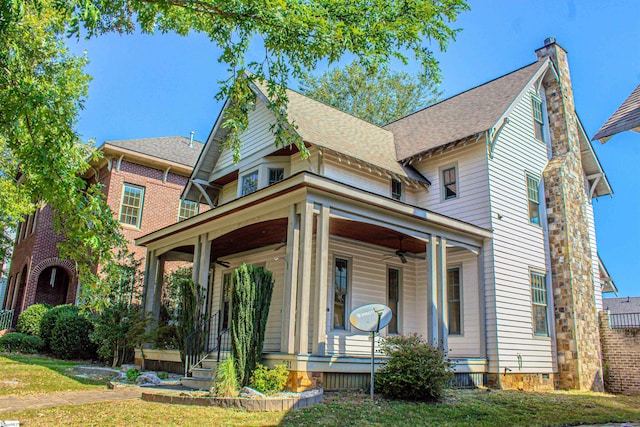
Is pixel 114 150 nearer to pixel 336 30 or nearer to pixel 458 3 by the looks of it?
pixel 336 30

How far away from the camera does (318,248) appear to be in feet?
32.0

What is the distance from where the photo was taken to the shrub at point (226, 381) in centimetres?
836

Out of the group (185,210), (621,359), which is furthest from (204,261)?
(621,359)

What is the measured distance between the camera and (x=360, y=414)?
7609mm

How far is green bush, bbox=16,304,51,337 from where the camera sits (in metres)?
19.3

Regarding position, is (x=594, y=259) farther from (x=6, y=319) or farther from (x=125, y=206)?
(x=6, y=319)

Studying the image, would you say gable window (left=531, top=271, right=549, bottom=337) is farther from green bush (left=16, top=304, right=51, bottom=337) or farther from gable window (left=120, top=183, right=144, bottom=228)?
green bush (left=16, top=304, right=51, bottom=337)

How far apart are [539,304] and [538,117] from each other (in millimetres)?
6092

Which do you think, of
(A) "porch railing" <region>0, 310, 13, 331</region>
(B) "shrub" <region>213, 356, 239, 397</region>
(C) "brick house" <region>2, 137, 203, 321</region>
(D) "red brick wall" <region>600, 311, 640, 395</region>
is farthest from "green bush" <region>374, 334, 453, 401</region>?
(A) "porch railing" <region>0, 310, 13, 331</region>

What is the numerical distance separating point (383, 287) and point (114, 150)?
485 inches

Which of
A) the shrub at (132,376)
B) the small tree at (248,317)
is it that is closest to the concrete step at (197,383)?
the small tree at (248,317)

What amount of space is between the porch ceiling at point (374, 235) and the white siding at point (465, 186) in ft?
4.89

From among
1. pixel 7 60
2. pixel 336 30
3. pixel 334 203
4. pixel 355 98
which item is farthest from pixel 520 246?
pixel 355 98

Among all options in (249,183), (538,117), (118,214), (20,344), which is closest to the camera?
(249,183)
